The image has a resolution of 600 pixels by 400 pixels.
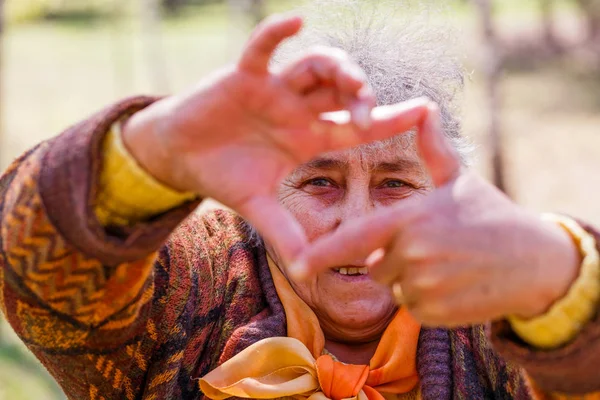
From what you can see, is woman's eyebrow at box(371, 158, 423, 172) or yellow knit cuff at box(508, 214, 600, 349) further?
woman's eyebrow at box(371, 158, 423, 172)

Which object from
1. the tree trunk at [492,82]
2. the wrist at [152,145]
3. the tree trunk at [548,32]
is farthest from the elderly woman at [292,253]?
the tree trunk at [548,32]

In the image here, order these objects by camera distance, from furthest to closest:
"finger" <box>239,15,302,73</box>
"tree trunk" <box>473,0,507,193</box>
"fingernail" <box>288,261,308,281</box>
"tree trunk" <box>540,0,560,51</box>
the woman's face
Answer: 1. "tree trunk" <box>540,0,560,51</box>
2. "tree trunk" <box>473,0,507,193</box>
3. the woman's face
4. "finger" <box>239,15,302,73</box>
5. "fingernail" <box>288,261,308,281</box>

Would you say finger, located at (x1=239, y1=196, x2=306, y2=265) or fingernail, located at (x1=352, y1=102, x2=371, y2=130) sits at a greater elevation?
fingernail, located at (x1=352, y1=102, x2=371, y2=130)

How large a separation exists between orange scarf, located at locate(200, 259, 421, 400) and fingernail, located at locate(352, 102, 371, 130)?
2.86 feet

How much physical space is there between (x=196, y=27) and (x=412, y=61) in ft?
62.9

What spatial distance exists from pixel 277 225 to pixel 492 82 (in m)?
6.46

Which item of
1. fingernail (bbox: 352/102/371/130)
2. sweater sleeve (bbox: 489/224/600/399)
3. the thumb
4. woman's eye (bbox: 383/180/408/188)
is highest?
fingernail (bbox: 352/102/371/130)

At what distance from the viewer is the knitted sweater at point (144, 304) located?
5.22 feet

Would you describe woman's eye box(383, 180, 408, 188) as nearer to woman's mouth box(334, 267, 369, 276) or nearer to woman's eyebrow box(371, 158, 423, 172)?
woman's eyebrow box(371, 158, 423, 172)

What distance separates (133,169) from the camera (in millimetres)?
1611

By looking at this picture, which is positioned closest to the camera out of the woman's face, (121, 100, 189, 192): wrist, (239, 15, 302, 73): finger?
(239, 15, 302, 73): finger

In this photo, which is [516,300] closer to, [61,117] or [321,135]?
[321,135]

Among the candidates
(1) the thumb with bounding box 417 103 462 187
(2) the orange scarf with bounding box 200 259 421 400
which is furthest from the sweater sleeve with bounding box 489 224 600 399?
Result: (2) the orange scarf with bounding box 200 259 421 400

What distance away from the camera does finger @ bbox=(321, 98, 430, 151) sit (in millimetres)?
1538
